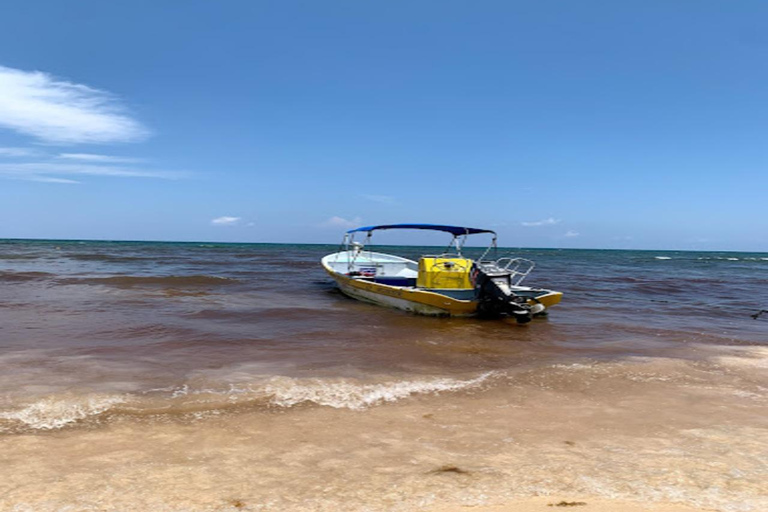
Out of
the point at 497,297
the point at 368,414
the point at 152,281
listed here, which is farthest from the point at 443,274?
the point at 152,281

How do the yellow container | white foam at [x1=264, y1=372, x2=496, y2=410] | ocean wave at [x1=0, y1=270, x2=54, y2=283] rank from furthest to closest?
ocean wave at [x1=0, y1=270, x2=54, y2=283], the yellow container, white foam at [x1=264, y1=372, x2=496, y2=410]

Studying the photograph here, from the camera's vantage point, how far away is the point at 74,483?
12.0 ft

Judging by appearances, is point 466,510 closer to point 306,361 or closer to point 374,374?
point 374,374

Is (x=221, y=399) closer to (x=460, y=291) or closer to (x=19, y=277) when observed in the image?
(x=460, y=291)

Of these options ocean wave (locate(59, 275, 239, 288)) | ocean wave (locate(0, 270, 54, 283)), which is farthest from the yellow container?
ocean wave (locate(0, 270, 54, 283))

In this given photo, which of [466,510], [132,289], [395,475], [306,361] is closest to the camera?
[466,510]

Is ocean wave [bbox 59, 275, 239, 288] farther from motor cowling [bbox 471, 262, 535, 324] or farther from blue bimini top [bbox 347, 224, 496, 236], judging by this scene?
motor cowling [bbox 471, 262, 535, 324]

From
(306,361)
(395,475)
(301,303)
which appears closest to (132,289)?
(301,303)

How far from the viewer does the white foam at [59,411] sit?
5.02 meters

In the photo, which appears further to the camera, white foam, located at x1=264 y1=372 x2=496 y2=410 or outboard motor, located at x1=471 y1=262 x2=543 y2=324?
outboard motor, located at x1=471 y1=262 x2=543 y2=324

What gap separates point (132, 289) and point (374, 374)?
14.5 m

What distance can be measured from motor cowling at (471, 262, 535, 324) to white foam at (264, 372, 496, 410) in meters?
5.22

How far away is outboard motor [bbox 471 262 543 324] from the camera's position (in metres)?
12.1

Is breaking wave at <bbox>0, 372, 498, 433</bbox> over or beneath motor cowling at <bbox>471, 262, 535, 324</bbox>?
beneath
